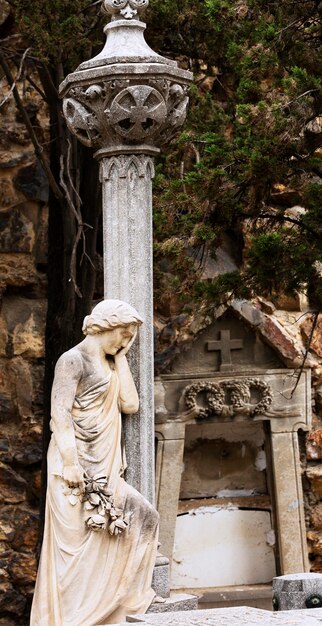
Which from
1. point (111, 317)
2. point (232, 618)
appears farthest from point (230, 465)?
point (232, 618)

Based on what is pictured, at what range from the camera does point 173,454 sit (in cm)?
1532

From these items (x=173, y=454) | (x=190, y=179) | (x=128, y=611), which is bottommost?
(x=128, y=611)

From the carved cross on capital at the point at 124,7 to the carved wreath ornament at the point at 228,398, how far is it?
5913 millimetres

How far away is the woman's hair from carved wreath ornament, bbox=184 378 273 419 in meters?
5.96

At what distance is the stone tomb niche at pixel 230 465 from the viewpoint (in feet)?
50.5

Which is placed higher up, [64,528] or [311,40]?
[311,40]

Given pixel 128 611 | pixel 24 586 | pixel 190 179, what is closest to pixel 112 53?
pixel 190 179

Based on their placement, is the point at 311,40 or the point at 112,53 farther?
the point at 311,40

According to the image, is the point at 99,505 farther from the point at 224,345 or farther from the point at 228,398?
the point at 224,345

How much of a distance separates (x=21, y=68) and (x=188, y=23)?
1560mm

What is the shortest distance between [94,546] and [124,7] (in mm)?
3556

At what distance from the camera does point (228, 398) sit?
15.5m

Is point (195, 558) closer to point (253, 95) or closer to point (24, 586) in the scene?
point (24, 586)

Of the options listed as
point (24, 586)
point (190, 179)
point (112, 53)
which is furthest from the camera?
point (24, 586)
